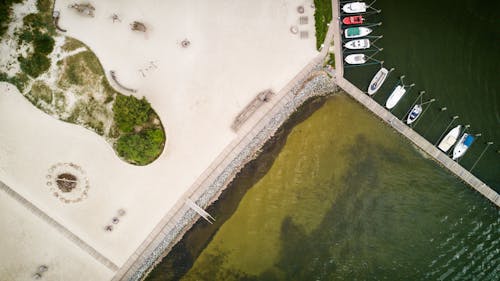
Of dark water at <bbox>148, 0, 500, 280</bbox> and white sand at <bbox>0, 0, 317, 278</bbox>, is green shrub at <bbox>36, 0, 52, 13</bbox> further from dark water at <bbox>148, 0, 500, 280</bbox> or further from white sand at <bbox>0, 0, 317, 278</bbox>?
dark water at <bbox>148, 0, 500, 280</bbox>

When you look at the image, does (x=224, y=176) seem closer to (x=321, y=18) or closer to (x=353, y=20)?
(x=321, y=18)

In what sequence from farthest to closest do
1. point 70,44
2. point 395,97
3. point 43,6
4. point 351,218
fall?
1. point 351,218
2. point 395,97
3. point 70,44
4. point 43,6

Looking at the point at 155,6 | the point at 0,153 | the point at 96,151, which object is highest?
the point at 155,6

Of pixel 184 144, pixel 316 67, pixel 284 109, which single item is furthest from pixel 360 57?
pixel 184 144

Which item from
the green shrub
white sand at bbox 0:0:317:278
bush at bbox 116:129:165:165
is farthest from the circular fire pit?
the green shrub

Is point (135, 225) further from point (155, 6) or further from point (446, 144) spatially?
point (446, 144)

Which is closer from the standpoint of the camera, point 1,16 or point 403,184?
point 1,16

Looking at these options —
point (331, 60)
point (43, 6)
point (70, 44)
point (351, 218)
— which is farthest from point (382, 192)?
point (43, 6)
